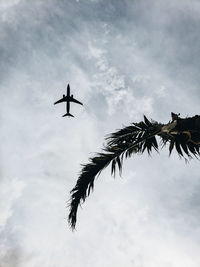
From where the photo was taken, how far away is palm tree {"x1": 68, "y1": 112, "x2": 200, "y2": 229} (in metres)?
5.11

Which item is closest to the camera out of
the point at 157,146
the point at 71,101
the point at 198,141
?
the point at 198,141

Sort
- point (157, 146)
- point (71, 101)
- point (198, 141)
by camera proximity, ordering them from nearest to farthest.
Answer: point (198, 141), point (157, 146), point (71, 101)

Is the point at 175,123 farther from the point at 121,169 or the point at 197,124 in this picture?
the point at 121,169

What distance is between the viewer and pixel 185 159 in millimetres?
5094

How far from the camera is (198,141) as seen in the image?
5.04 metres

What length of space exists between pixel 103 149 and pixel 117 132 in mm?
439

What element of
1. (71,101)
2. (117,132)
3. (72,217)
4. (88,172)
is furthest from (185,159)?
(71,101)

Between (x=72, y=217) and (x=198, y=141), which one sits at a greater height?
(x=198, y=141)

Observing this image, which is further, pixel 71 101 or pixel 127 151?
pixel 71 101

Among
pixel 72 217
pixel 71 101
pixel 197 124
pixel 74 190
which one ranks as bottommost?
pixel 72 217

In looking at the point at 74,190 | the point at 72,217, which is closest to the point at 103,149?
the point at 74,190

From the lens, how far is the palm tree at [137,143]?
511 centimetres

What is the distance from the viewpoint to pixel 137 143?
5.36 m

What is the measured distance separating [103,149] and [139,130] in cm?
72
